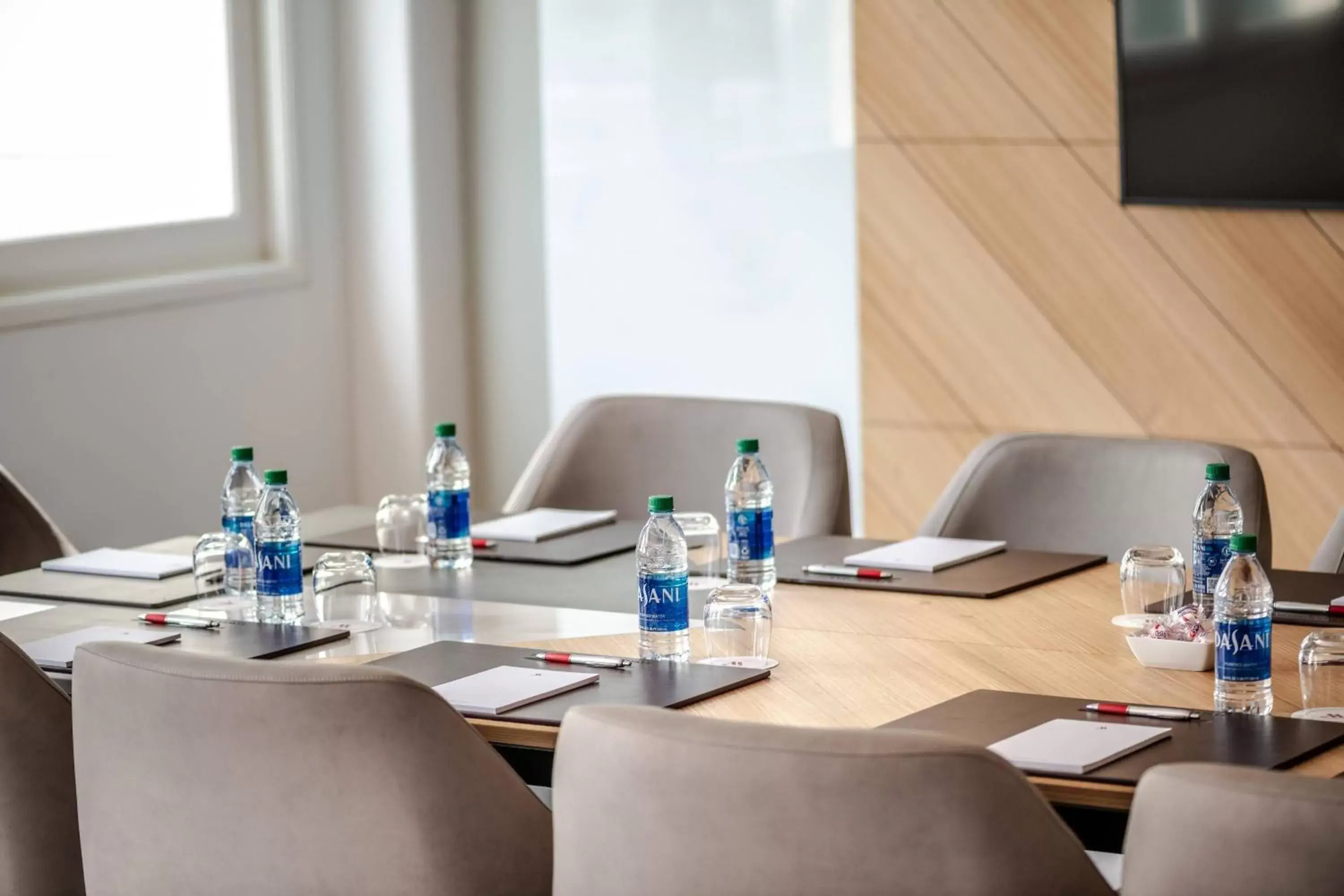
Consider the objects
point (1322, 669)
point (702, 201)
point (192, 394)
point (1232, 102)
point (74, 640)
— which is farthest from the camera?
point (702, 201)

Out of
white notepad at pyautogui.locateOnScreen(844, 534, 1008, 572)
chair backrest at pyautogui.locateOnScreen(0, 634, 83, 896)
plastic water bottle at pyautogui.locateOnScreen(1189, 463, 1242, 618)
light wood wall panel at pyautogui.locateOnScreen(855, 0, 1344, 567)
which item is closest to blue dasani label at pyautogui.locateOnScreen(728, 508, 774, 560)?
white notepad at pyautogui.locateOnScreen(844, 534, 1008, 572)

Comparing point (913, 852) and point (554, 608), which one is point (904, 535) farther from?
point (913, 852)

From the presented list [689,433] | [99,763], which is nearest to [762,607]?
[99,763]

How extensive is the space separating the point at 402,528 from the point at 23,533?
81 cm

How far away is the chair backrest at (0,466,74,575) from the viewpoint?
3686mm

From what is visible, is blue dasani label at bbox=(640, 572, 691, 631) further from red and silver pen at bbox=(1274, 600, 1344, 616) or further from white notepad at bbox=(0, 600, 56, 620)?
white notepad at bbox=(0, 600, 56, 620)

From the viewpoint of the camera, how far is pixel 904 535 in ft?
17.0

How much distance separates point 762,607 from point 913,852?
0.87 meters

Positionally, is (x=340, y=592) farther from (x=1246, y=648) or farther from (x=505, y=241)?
(x=505, y=241)

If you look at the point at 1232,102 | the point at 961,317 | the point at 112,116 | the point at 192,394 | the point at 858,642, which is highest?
the point at 112,116

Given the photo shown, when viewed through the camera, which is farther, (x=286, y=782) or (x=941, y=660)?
(x=941, y=660)

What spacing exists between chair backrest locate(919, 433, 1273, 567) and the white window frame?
97.4 inches

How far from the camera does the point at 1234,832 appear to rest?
5.21 ft

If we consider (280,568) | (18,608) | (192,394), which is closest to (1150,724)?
(280,568)
